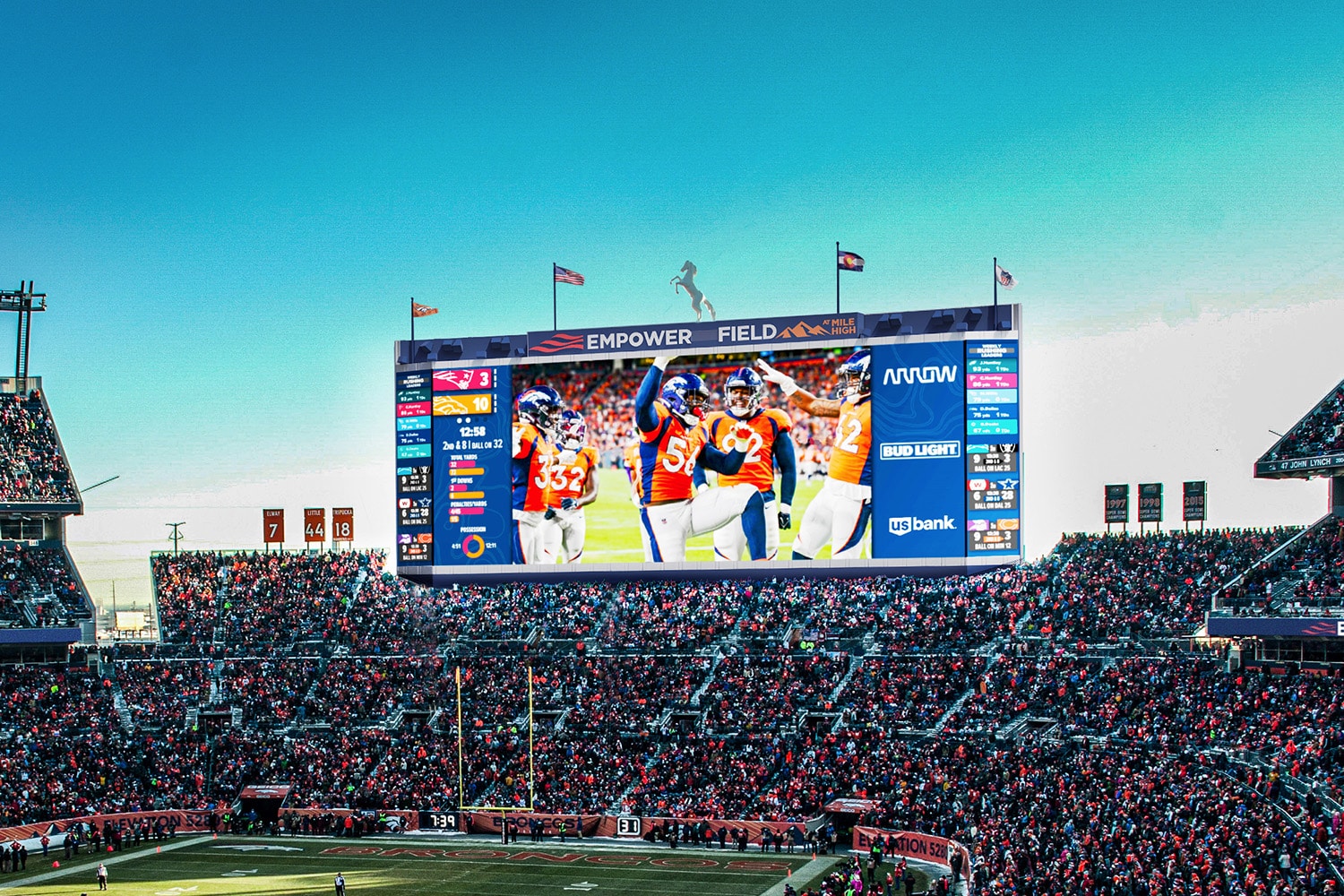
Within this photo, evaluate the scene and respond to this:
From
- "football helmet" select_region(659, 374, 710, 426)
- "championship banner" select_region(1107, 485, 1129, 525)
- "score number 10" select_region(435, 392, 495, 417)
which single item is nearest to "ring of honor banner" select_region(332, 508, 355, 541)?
"score number 10" select_region(435, 392, 495, 417)

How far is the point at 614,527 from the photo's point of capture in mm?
42094

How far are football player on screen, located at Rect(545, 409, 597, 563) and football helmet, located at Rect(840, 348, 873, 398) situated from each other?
7406 millimetres

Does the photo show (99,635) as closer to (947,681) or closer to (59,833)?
(59,833)

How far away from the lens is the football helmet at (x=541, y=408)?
4288cm

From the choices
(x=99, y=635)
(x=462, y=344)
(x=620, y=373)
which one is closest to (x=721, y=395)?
(x=620, y=373)

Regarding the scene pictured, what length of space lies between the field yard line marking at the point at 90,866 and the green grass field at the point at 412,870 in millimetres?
25

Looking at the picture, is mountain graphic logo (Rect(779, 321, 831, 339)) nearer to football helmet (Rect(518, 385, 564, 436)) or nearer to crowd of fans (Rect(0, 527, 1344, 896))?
football helmet (Rect(518, 385, 564, 436))

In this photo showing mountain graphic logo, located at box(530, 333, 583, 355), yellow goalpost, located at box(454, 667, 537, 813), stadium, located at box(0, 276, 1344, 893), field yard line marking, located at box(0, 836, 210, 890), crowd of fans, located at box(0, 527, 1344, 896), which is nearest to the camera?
stadium, located at box(0, 276, 1344, 893)

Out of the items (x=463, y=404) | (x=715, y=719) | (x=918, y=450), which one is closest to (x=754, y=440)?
(x=918, y=450)

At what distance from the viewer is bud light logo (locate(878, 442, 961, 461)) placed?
3947cm

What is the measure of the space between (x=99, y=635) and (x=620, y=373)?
88.5 feet

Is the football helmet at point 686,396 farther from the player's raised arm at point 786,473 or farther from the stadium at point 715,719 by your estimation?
the player's raised arm at point 786,473

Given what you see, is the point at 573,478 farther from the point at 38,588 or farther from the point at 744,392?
the point at 38,588

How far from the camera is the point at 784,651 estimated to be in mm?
47281
